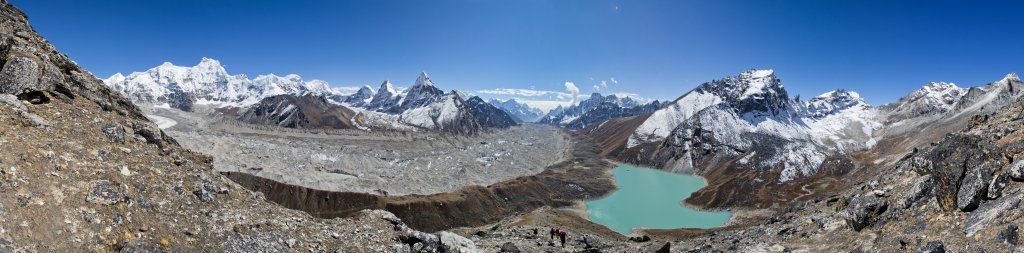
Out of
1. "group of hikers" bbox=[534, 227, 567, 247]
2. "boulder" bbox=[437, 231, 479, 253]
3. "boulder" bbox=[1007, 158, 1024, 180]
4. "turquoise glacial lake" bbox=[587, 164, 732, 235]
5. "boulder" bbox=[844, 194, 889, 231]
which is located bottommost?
"turquoise glacial lake" bbox=[587, 164, 732, 235]

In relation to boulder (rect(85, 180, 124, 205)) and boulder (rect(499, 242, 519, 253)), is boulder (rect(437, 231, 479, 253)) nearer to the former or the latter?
boulder (rect(499, 242, 519, 253))

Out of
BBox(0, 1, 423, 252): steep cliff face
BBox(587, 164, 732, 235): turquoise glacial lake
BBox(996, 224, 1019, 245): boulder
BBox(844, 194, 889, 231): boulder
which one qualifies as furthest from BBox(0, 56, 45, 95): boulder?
BBox(587, 164, 732, 235): turquoise glacial lake

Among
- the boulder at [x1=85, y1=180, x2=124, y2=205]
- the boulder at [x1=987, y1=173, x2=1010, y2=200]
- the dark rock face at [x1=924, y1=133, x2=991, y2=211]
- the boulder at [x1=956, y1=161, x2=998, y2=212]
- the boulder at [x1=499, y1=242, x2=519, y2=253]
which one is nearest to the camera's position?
the boulder at [x1=85, y1=180, x2=124, y2=205]

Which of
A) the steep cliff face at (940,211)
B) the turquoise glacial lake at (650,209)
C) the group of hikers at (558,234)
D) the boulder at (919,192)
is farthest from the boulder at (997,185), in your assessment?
the turquoise glacial lake at (650,209)

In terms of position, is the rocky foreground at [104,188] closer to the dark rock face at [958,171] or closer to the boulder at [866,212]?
the boulder at [866,212]

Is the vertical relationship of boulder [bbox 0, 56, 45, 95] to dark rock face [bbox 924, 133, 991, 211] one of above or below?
above

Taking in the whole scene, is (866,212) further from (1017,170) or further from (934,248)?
(934,248)

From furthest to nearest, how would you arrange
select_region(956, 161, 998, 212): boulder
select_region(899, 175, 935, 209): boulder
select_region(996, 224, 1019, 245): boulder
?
select_region(899, 175, 935, 209): boulder
select_region(956, 161, 998, 212): boulder
select_region(996, 224, 1019, 245): boulder
